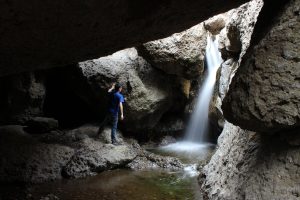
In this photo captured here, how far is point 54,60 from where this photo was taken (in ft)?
18.0

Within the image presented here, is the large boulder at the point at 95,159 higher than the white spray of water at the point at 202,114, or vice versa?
the white spray of water at the point at 202,114

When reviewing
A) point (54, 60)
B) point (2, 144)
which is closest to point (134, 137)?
point (2, 144)

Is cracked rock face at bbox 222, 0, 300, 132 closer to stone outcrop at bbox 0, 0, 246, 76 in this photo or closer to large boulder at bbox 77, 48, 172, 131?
stone outcrop at bbox 0, 0, 246, 76

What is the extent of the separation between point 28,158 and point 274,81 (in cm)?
614

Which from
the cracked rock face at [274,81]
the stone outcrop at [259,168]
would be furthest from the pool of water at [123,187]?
the cracked rock face at [274,81]

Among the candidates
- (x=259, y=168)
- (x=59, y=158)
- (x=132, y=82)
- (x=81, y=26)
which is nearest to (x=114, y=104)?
(x=132, y=82)

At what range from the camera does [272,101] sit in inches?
155

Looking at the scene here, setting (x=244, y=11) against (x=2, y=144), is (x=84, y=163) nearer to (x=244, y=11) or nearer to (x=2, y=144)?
(x=2, y=144)

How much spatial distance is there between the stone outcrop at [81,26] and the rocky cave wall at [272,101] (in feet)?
2.84

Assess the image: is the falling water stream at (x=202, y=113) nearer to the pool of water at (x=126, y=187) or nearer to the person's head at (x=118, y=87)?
the person's head at (x=118, y=87)

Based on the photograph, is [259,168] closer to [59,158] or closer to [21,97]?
[59,158]

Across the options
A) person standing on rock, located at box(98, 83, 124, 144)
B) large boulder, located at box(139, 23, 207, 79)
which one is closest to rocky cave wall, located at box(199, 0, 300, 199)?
large boulder, located at box(139, 23, 207, 79)

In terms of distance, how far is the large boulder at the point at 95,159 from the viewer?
27.7 ft

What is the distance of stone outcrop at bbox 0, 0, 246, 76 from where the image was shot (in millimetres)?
3650
